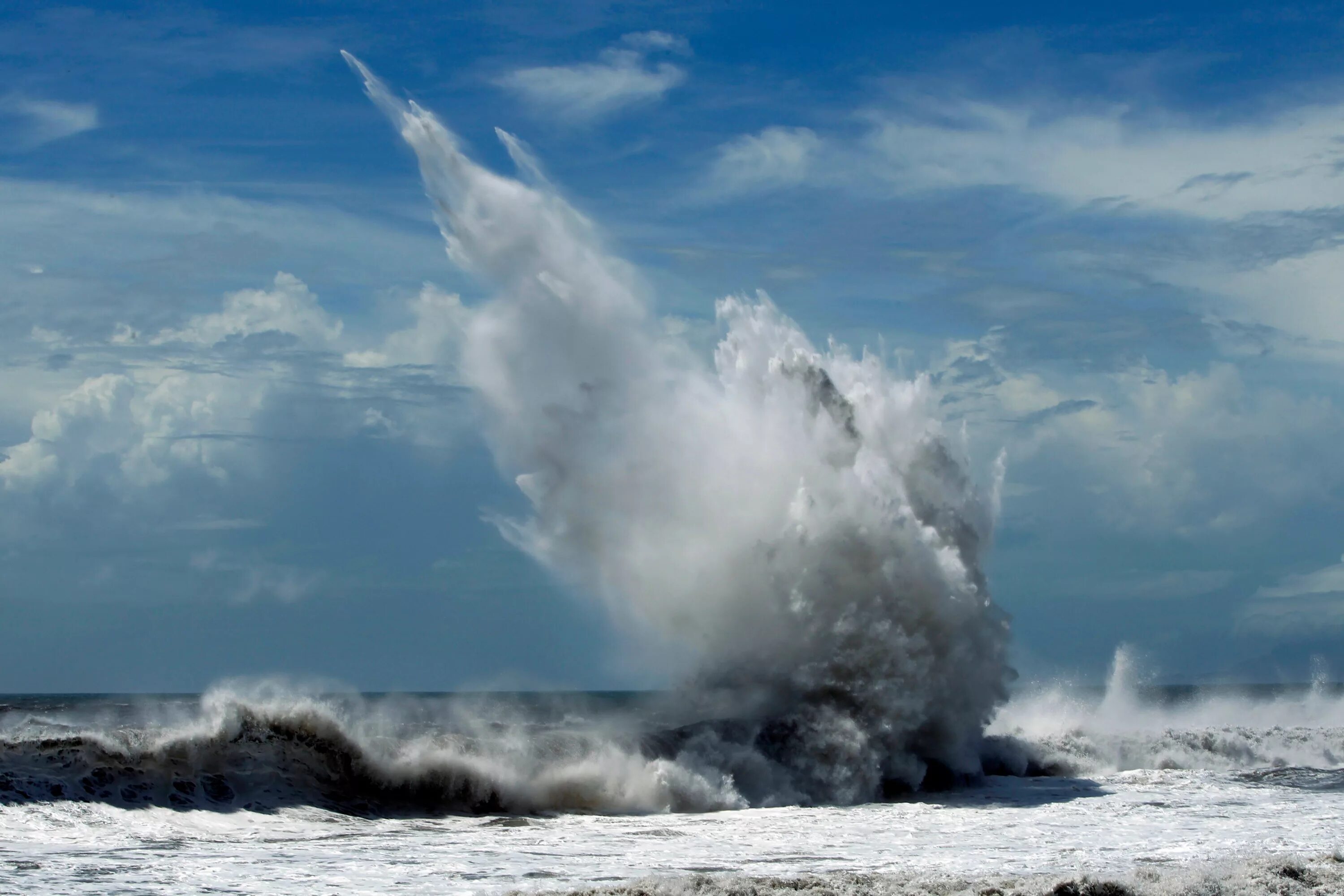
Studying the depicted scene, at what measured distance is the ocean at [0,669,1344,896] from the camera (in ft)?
49.2

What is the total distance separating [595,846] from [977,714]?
1210 centimetres

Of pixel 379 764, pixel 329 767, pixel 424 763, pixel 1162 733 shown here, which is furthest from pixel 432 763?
pixel 1162 733

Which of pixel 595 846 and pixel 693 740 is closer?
pixel 595 846

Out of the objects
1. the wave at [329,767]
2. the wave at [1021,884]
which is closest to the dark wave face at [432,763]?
the wave at [329,767]

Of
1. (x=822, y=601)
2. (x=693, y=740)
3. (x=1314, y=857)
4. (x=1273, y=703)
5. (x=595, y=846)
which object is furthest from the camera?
(x=1273, y=703)

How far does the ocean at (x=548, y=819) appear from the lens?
15.0 meters

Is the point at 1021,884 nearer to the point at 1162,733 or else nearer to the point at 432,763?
the point at 432,763

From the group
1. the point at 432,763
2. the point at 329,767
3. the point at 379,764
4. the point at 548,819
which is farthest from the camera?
the point at 432,763

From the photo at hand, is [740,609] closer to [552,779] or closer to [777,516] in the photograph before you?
[777,516]

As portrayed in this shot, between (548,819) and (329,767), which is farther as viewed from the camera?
(329,767)

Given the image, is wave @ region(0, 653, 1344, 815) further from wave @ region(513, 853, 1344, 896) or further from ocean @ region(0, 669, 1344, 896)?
wave @ region(513, 853, 1344, 896)

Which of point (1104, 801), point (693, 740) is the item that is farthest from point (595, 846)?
point (1104, 801)

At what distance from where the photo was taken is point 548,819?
2216 centimetres

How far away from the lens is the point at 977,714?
28094mm
